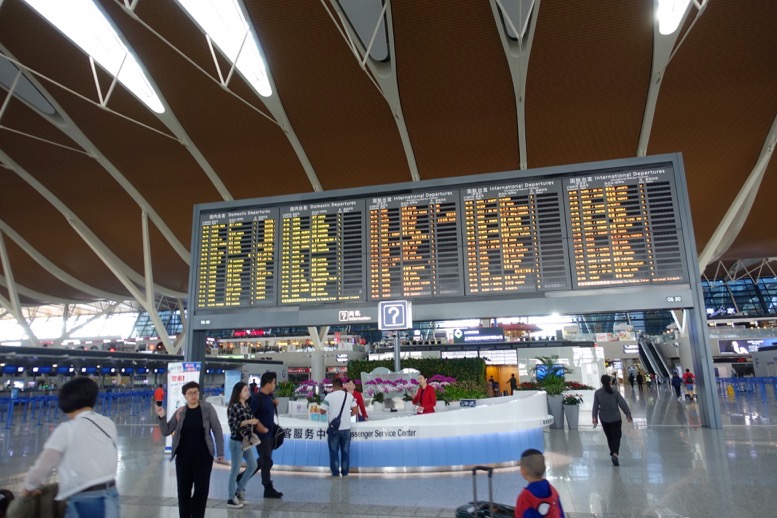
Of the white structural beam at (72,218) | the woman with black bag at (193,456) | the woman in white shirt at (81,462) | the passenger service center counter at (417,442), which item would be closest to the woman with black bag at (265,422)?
the passenger service center counter at (417,442)

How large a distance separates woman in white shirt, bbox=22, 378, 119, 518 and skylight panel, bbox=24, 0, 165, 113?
15.3m

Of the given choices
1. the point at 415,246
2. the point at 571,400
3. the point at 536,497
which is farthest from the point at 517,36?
the point at 536,497

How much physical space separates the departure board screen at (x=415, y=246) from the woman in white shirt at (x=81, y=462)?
32.2 ft

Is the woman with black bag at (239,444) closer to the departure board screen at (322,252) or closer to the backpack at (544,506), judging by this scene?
the backpack at (544,506)

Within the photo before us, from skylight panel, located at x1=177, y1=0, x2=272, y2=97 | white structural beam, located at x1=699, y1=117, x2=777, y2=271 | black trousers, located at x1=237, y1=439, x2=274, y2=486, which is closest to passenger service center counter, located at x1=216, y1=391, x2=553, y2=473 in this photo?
black trousers, located at x1=237, y1=439, x2=274, y2=486

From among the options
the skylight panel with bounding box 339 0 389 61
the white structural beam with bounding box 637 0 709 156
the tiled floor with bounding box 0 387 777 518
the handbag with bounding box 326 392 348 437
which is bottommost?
the tiled floor with bounding box 0 387 777 518

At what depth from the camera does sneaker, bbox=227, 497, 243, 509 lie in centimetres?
650

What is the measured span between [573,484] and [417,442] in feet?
8.36

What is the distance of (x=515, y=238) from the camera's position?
12766 mm

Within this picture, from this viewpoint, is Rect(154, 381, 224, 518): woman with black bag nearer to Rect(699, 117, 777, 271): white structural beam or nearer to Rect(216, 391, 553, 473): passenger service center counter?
Rect(216, 391, 553, 473): passenger service center counter

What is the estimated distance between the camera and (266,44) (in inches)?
672

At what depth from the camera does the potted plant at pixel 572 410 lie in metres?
14.8

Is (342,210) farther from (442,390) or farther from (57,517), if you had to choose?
(57,517)

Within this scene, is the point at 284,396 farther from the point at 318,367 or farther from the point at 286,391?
the point at 318,367
